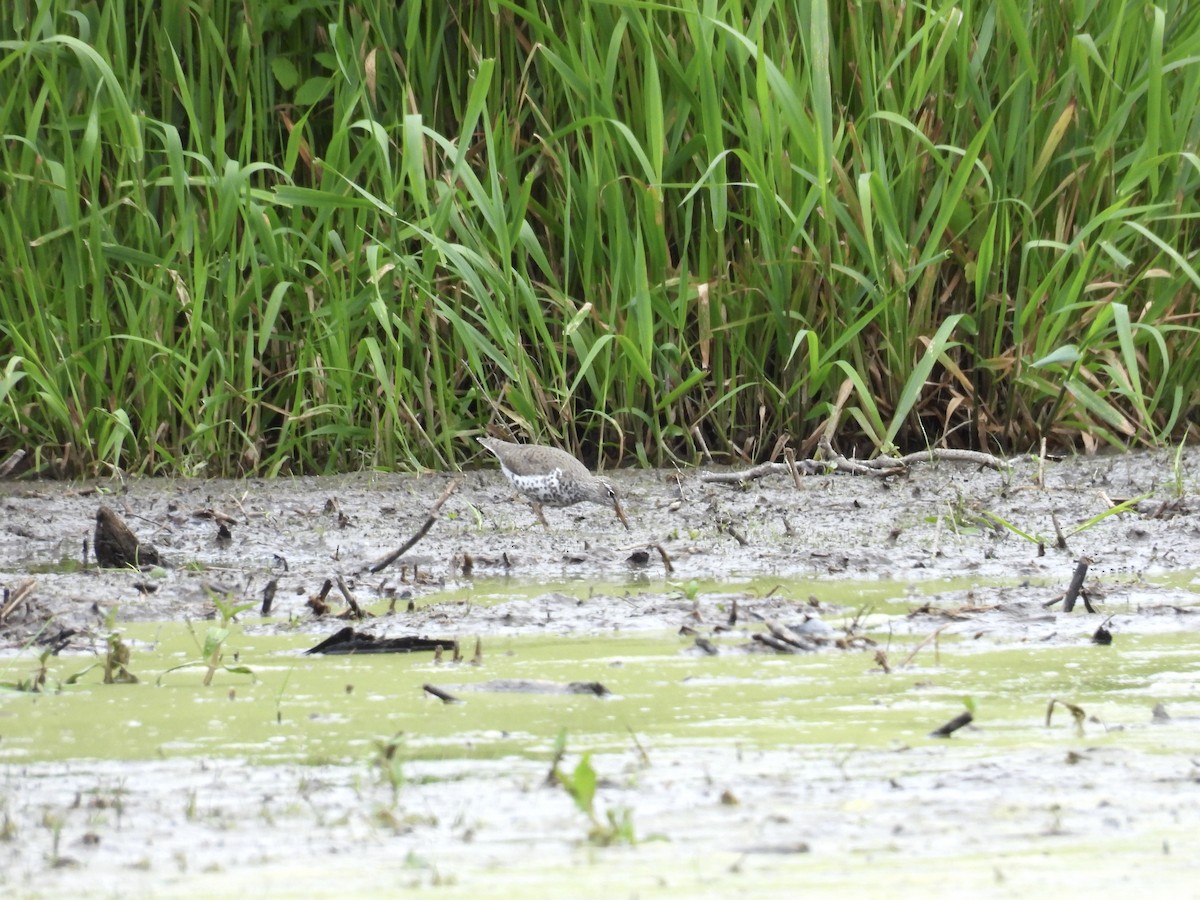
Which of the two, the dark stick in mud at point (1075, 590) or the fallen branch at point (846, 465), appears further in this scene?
the fallen branch at point (846, 465)

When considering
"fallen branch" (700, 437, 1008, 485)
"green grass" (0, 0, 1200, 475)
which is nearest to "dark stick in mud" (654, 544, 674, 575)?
"fallen branch" (700, 437, 1008, 485)

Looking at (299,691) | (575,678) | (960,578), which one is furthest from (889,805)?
(960,578)

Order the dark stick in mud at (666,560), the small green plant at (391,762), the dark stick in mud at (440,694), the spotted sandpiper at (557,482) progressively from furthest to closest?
the spotted sandpiper at (557,482), the dark stick in mud at (666,560), the dark stick in mud at (440,694), the small green plant at (391,762)

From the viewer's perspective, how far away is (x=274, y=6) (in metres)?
6.17

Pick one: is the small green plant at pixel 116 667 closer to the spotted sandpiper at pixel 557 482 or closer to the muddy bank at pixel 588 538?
the muddy bank at pixel 588 538

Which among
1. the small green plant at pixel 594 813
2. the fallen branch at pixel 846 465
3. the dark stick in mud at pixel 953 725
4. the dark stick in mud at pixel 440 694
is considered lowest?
the fallen branch at pixel 846 465

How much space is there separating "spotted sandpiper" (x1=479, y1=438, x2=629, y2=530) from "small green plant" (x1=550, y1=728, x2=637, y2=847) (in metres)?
3.20

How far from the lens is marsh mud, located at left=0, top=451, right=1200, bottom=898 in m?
2.03

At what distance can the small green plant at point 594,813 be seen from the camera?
6.82ft

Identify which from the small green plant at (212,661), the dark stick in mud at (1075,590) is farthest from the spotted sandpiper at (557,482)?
the small green plant at (212,661)

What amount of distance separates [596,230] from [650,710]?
11.3 ft

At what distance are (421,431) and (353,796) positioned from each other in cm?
381

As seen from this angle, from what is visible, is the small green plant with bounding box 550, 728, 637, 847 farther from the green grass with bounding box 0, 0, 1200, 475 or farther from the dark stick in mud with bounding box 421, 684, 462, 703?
the green grass with bounding box 0, 0, 1200, 475

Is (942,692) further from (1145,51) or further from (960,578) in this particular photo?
(1145,51)
